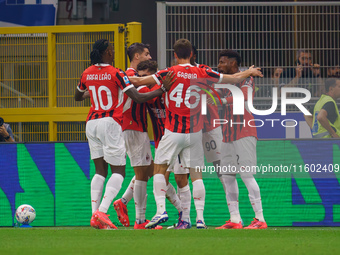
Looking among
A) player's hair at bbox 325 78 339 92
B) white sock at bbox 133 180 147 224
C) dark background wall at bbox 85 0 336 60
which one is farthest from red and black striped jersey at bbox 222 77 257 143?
dark background wall at bbox 85 0 336 60

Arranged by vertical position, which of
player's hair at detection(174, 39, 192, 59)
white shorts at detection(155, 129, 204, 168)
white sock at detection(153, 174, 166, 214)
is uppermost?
player's hair at detection(174, 39, 192, 59)

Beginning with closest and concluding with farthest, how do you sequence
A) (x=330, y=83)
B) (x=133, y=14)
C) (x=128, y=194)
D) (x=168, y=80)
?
(x=168, y=80), (x=128, y=194), (x=330, y=83), (x=133, y=14)

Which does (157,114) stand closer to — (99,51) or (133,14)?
(99,51)

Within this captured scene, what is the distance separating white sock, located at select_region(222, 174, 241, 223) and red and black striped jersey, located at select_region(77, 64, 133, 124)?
145 centimetres

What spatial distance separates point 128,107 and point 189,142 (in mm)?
1111

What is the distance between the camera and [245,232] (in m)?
7.53

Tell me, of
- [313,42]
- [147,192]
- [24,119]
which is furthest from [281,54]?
[24,119]

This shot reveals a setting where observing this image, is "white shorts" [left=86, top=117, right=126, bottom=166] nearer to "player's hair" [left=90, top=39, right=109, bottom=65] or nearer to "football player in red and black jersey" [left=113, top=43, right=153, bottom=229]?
"football player in red and black jersey" [left=113, top=43, right=153, bottom=229]

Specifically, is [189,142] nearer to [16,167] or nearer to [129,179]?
[129,179]

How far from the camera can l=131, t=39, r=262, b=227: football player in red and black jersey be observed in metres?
8.00

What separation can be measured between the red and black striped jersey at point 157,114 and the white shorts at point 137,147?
0.15 metres

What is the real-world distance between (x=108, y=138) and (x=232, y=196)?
5.21 ft

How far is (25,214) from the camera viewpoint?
9.29 m

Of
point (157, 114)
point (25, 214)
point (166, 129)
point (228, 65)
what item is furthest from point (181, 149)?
point (25, 214)
